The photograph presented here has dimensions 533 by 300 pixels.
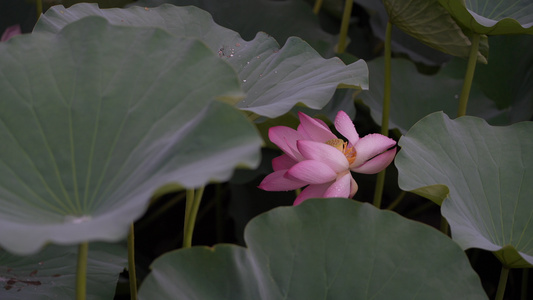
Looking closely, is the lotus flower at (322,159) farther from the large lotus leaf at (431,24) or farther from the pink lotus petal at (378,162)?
the large lotus leaf at (431,24)

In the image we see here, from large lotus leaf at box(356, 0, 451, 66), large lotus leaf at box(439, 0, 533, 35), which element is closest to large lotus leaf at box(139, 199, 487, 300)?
large lotus leaf at box(439, 0, 533, 35)

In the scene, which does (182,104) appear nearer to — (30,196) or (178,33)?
(30,196)

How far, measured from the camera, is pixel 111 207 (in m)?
0.67

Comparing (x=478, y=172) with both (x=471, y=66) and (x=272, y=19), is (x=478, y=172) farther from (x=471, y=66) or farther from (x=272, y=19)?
(x=272, y=19)

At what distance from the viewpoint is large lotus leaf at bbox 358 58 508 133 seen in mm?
1622

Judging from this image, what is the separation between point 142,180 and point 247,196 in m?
1.06

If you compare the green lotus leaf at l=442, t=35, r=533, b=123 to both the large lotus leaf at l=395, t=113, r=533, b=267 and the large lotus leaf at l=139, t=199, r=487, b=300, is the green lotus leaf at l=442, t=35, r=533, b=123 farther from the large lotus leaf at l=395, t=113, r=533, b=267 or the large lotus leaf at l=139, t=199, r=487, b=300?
the large lotus leaf at l=139, t=199, r=487, b=300

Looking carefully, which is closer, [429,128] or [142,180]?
[142,180]

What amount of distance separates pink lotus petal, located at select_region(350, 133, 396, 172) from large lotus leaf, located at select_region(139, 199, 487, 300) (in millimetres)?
116

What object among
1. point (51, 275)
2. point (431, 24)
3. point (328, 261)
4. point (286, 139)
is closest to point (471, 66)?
point (431, 24)

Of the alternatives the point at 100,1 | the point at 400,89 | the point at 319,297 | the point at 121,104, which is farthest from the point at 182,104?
the point at 400,89

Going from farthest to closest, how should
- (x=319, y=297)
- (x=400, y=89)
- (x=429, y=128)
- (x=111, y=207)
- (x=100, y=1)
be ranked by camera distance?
(x=400, y=89)
(x=100, y=1)
(x=429, y=128)
(x=319, y=297)
(x=111, y=207)

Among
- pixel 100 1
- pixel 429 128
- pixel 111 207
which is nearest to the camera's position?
pixel 111 207

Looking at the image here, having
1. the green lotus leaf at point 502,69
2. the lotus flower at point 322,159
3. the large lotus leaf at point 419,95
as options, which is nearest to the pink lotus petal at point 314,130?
the lotus flower at point 322,159
